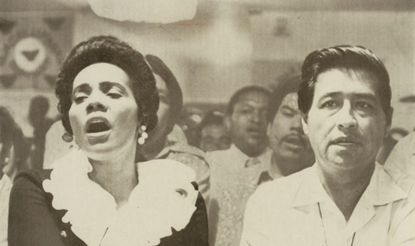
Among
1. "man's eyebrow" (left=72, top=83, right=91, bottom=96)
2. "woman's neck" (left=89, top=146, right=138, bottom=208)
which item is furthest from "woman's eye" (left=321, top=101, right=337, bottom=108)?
"man's eyebrow" (left=72, top=83, right=91, bottom=96)

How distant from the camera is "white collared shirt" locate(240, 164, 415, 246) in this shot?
2.31 m

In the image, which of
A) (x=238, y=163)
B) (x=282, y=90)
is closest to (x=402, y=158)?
(x=282, y=90)

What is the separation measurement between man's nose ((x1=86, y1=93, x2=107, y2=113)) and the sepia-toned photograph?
0.02 meters

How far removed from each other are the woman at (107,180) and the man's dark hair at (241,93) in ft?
1.22

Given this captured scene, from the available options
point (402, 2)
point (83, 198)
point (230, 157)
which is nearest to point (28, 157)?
point (83, 198)

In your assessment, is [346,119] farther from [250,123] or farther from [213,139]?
[213,139]

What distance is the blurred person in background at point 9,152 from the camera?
8.12 feet

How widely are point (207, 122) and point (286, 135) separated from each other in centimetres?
41

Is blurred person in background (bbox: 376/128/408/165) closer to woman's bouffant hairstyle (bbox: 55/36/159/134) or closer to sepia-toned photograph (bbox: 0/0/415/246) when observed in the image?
sepia-toned photograph (bbox: 0/0/415/246)

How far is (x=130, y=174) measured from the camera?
2.42 m

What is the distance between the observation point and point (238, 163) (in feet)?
7.97

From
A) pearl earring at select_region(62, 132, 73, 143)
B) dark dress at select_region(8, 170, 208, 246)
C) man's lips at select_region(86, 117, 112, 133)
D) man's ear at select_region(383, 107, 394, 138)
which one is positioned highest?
man's ear at select_region(383, 107, 394, 138)

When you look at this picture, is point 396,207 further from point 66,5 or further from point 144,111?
point 66,5

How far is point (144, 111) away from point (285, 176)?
2.58ft
